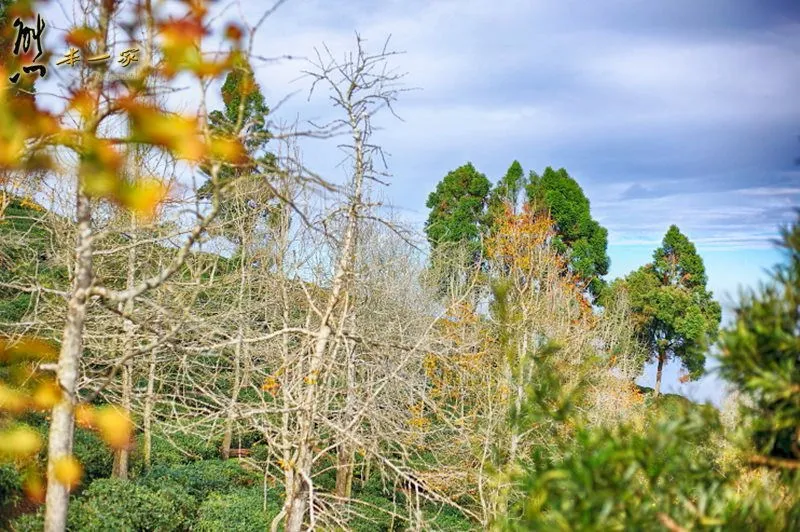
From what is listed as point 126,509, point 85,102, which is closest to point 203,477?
point 126,509

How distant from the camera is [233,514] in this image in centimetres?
897

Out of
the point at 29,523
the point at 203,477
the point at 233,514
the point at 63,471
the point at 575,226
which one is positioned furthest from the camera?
the point at 575,226

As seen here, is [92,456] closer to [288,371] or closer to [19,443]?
[19,443]

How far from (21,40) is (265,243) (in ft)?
29.8

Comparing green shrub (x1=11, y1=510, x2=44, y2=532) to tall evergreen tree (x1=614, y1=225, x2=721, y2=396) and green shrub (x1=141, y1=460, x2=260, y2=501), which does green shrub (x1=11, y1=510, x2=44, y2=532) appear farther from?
tall evergreen tree (x1=614, y1=225, x2=721, y2=396)

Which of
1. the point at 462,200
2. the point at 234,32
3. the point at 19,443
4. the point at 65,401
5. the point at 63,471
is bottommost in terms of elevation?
the point at 19,443

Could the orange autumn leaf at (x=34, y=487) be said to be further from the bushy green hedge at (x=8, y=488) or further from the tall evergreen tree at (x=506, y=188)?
the tall evergreen tree at (x=506, y=188)

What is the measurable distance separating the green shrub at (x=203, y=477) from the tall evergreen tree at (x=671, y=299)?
18083 mm

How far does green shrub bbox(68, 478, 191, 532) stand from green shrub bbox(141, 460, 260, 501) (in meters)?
0.73

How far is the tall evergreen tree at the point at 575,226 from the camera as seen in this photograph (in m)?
26.6

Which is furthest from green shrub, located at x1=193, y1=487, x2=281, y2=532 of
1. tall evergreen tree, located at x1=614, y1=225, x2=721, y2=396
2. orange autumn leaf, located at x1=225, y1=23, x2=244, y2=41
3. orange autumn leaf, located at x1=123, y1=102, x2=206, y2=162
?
tall evergreen tree, located at x1=614, y1=225, x2=721, y2=396

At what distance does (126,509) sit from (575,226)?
2201 centimetres

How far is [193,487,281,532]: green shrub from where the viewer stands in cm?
876

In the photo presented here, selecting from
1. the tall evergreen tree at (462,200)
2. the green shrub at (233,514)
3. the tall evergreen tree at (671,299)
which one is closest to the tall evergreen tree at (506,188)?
the tall evergreen tree at (462,200)
